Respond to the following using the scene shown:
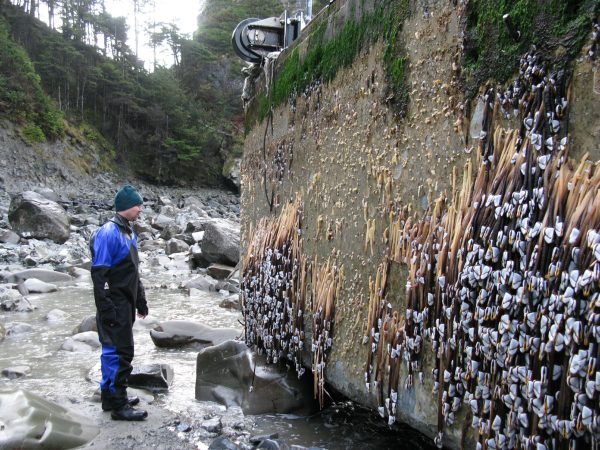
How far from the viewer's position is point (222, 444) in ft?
12.1

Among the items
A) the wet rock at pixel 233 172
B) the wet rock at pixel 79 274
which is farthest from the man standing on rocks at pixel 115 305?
the wet rock at pixel 233 172

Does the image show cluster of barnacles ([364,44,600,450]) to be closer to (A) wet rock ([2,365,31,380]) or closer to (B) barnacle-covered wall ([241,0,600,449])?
(B) barnacle-covered wall ([241,0,600,449])

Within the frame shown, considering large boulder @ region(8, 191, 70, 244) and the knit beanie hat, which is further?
large boulder @ region(8, 191, 70, 244)

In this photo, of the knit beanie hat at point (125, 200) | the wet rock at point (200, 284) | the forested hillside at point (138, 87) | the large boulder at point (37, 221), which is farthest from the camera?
the forested hillside at point (138, 87)

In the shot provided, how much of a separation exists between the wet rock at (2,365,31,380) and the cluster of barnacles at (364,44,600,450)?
4.54 meters

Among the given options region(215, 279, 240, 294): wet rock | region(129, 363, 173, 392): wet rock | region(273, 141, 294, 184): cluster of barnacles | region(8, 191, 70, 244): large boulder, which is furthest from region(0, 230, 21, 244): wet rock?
region(273, 141, 294, 184): cluster of barnacles

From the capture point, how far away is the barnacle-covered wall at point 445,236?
179 cm

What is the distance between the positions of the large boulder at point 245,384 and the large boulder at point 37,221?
12.3m

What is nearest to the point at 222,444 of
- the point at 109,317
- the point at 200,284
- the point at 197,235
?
the point at 109,317

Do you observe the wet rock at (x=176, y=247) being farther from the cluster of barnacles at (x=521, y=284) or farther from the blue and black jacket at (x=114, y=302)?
the cluster of barnacles at (x=521, y=284)

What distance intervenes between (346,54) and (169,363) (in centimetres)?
402

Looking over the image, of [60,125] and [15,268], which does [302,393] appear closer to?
[15,268]

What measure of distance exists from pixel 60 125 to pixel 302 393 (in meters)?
30.0

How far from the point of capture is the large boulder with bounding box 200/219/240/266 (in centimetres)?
1362
